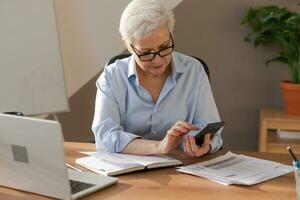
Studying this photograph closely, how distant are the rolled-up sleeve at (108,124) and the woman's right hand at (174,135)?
0.16 meters

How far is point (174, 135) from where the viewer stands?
1656 mm

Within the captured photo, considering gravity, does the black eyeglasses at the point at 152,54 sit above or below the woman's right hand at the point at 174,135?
above

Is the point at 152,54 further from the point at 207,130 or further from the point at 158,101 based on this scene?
the point at 207,130

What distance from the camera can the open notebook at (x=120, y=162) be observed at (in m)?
1.58

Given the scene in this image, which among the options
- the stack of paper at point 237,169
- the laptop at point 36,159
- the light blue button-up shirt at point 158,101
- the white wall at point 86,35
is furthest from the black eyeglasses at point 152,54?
the white wall at point 86,35

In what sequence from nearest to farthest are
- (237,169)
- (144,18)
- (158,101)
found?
(237,169) → (144,18) → (158,101)

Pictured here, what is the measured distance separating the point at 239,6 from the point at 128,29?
1.48 m

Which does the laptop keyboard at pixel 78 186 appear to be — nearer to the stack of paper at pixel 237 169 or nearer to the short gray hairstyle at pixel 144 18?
the stack of paper at pixel 237 169

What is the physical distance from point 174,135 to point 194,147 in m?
0.10

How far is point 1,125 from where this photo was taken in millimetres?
1304

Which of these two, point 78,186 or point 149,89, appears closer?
point 78,186

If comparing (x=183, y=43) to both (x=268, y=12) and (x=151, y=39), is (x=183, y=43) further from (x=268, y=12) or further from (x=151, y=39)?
(x=151, y=39)

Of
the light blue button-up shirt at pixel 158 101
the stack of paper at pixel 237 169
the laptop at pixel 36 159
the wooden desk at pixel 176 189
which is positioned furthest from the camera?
the light blue button-up shirt at pixel 158 101

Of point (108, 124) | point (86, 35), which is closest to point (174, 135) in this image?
point (108, 124)
